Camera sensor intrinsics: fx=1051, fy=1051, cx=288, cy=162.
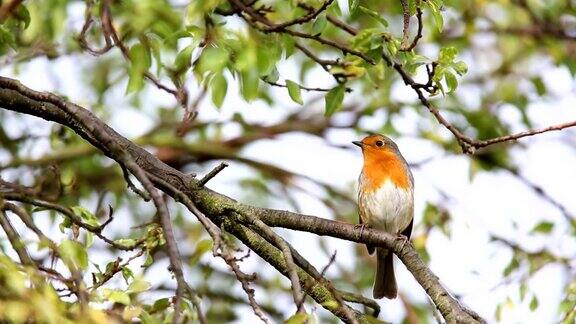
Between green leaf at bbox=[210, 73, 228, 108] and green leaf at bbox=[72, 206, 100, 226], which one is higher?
green leaf at bbox=[210, 73, 228, 108]

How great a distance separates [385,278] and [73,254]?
177 inches

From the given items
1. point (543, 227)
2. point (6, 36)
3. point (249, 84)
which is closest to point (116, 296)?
point (249, 84)

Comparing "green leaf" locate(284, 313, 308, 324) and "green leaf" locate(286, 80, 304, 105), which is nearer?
"green leaf" locate(284, 313, 308, 324)

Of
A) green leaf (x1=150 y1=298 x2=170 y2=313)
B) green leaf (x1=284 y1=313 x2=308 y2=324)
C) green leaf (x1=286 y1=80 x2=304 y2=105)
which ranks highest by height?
green leaf (x1=286 y1=80 x2=304 y2=105)

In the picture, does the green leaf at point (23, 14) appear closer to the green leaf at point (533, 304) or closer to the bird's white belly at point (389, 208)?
the bird's white belly at point (389, 208)

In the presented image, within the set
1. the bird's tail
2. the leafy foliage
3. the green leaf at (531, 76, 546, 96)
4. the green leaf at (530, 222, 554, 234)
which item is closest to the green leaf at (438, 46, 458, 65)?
the leafy foliage

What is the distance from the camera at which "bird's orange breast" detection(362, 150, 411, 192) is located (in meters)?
7.47

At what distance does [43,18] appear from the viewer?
6.42 metres

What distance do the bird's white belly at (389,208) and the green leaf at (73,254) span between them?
12.6 ft

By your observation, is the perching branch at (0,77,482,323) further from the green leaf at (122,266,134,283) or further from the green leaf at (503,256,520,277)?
the green leaf at (503,256,520,277)

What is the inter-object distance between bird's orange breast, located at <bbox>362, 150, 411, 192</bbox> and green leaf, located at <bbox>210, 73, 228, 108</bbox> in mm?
3193

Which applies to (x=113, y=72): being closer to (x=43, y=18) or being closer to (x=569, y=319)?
(x=43, y=18)

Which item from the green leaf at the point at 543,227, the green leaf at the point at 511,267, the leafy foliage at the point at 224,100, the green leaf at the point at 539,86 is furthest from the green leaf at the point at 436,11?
the green leaf at the point at 539,86

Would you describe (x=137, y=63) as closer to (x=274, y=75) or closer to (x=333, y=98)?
(x=274, y=75)
